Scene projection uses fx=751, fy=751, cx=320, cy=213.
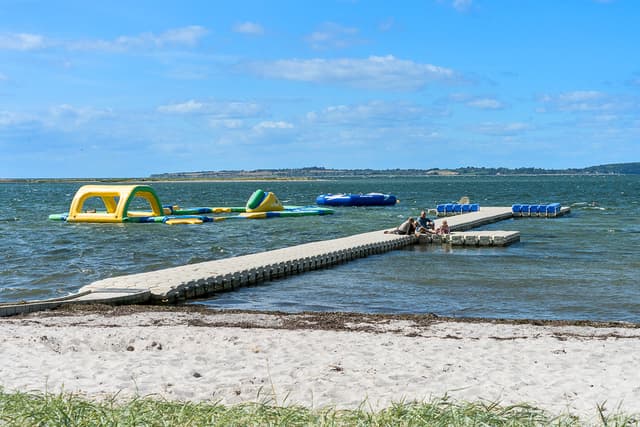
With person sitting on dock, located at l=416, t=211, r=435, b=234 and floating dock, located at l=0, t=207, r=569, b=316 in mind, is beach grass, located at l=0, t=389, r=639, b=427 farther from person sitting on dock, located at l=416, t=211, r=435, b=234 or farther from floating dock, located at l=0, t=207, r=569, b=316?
person sitting on dock, located at l=416, t=211, r=435, b=234

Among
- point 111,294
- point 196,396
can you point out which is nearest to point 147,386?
point 196,396

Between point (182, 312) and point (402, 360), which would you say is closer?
point (402, 360)

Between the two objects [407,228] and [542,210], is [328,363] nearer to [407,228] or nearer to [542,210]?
[407,228]

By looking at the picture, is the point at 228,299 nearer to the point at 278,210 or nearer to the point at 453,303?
the point at 453,303

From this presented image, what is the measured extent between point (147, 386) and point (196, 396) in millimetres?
669

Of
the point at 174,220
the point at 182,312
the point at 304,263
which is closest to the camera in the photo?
the point at 182,312

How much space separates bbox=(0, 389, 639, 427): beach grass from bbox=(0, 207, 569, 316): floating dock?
25.2 feet

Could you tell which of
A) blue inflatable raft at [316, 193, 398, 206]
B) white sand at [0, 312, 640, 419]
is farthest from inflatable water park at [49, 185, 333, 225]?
white sand at [0, 312, 640, 419]

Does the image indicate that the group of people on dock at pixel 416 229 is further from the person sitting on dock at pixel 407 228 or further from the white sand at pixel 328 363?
the white sand at pixel 328 363

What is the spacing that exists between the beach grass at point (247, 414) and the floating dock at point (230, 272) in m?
7.70

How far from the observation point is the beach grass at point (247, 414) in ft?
20.3

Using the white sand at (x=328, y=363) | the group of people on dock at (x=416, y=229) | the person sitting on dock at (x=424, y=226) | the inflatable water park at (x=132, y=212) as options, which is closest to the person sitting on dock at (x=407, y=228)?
the group of people on dock at (x=416, y=229)

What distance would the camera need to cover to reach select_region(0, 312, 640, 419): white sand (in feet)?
25.6

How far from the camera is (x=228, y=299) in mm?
16719
